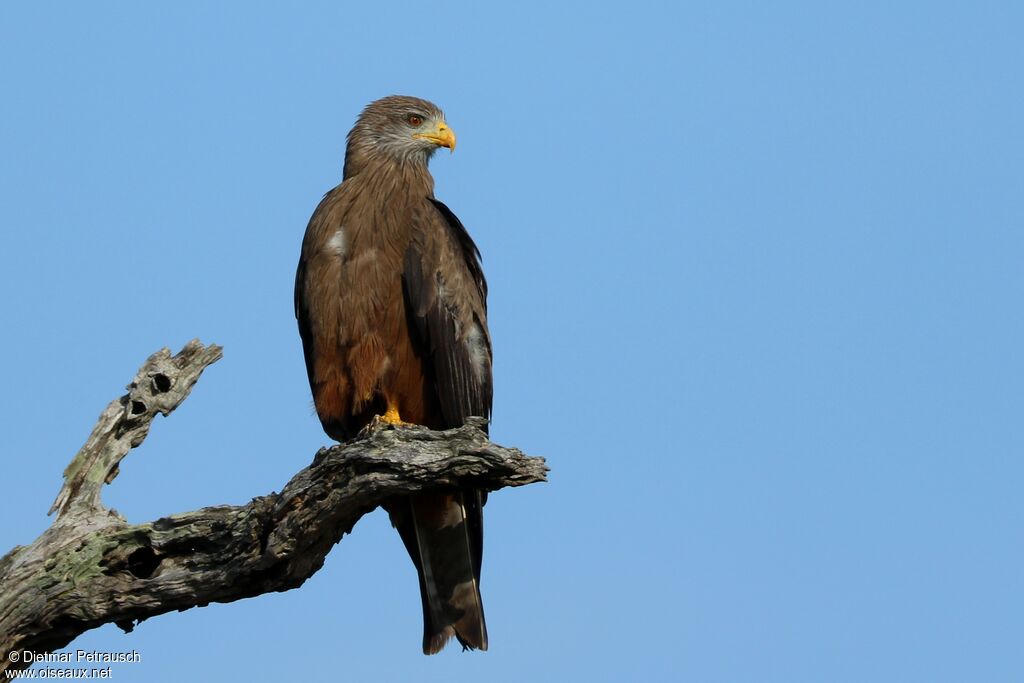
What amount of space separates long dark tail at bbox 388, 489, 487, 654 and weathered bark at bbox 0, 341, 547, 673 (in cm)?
136

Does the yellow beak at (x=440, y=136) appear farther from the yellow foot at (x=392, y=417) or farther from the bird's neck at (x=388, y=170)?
the yellow foot at (x=392, y=417)

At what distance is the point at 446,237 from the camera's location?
801 centimetres

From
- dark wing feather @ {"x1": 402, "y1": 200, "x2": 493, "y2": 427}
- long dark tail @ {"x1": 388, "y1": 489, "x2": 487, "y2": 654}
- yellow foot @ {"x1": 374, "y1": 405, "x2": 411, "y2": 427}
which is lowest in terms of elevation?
long dark tail @ {"x1": 388, "y1": 489, "x2": 487, "y2": 654}

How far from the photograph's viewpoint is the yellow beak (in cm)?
893

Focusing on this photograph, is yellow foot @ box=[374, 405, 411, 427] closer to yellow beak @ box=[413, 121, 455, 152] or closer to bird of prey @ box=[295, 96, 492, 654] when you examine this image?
bird of prey @ box=[295, 96, 492, 654]

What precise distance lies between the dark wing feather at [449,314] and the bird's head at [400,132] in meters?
0.81

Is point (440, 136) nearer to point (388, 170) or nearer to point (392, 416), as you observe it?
point (388, 170)

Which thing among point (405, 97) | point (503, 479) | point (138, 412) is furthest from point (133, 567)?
point (405, 97)

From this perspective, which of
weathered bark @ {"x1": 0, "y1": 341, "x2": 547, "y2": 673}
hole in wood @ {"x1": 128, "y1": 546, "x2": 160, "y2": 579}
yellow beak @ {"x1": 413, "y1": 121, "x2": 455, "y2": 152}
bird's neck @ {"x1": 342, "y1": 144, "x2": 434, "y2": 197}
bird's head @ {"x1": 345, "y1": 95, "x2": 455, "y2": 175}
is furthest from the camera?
yellow beak @ {"x1": 413, "y1": 121, "x2": 455, "y2": 152}

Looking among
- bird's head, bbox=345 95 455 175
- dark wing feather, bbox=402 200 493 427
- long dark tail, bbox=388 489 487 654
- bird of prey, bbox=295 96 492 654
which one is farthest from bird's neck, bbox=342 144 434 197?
long dark tail, bbox=388 489 487 654

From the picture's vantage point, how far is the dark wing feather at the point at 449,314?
770 centimetres

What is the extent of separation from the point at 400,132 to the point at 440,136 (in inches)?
10.6

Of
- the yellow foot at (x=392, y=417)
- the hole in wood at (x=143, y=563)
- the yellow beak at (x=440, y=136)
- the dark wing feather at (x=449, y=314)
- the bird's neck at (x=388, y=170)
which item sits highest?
the yellow beak at (x=440, y=136)

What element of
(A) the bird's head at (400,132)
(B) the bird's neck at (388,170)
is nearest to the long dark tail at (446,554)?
(B) the bird's neck at (388,170)
